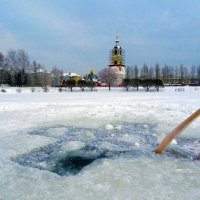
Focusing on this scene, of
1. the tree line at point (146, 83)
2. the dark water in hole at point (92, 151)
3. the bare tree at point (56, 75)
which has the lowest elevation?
the dark water in hole at point (92, 151)

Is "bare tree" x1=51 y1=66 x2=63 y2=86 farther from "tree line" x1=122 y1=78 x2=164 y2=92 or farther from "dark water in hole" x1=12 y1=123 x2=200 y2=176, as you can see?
"dark water in hole" x1=12 y1=123 x2=200 y2=176

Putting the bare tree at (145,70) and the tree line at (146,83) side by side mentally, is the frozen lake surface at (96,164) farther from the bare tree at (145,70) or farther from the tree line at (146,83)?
the bare tree at (145,70)

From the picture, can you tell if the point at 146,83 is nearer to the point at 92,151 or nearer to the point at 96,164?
the point at 92,151

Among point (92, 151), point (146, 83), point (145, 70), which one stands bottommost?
point (92, 151)

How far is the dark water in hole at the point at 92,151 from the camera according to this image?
146 inches

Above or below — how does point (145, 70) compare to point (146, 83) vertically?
above

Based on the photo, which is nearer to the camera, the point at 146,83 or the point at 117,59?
the point at 146,83

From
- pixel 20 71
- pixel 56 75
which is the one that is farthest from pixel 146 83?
pixel 56 75

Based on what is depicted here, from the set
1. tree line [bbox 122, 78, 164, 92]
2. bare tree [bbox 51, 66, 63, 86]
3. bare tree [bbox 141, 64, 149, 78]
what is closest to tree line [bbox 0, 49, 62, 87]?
bare tree [bbox 51, 66, 63, 86]

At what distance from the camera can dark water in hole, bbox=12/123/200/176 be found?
3.70 meters

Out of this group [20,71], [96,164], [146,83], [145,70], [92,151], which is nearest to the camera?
[96,164]

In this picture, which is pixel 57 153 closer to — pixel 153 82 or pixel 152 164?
pixel 152 164


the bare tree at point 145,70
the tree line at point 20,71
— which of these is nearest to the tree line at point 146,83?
the tree line at point 20,71

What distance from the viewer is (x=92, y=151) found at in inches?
172
